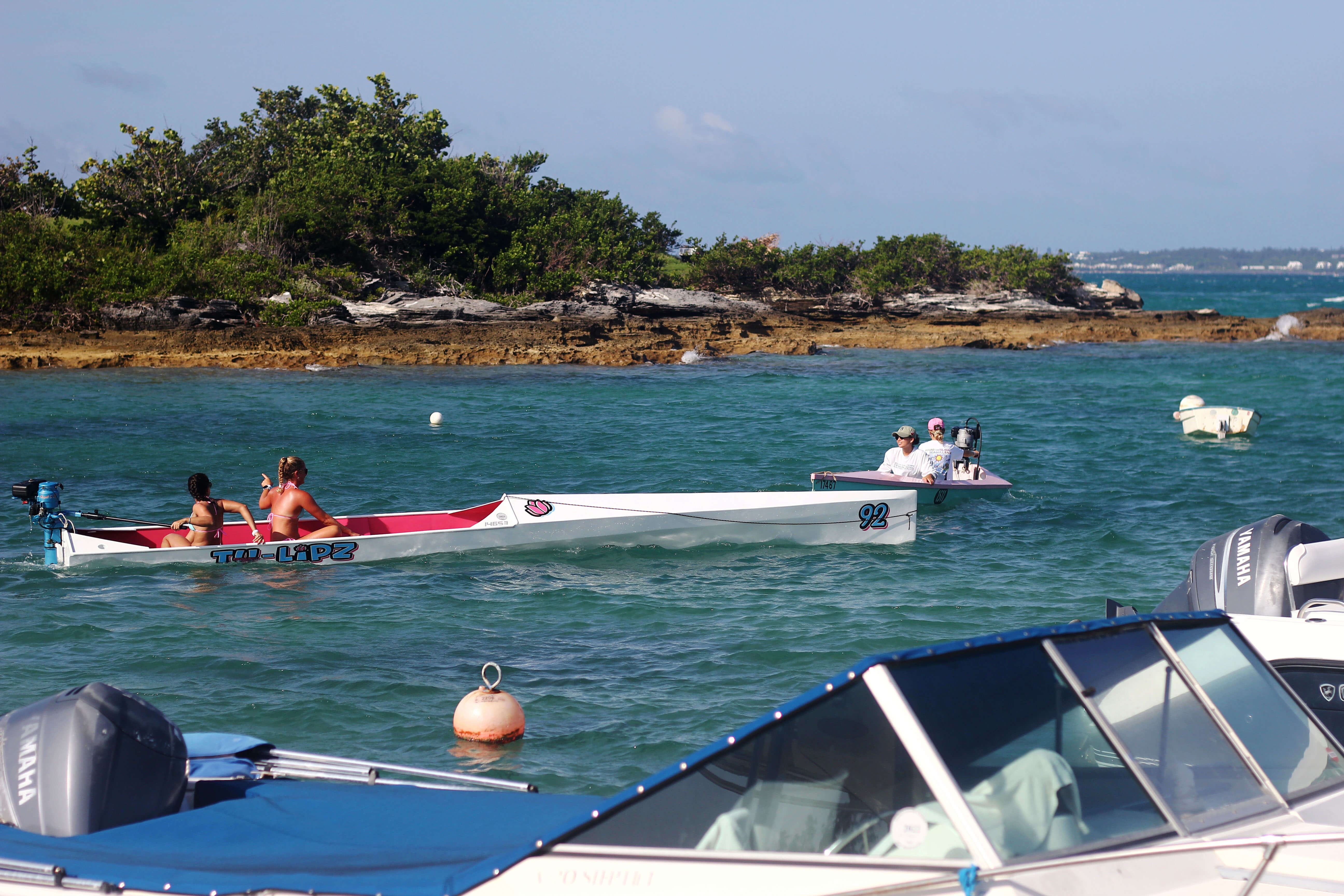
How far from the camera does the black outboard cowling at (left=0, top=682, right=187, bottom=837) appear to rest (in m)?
4.27

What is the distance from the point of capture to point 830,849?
133 inches

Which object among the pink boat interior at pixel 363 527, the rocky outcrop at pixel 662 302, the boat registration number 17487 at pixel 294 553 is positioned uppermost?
the rocky outcrop at pixel 662 302

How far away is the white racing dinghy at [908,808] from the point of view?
10.7 ft

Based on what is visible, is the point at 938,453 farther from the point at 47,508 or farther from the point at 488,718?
the point at 47,508

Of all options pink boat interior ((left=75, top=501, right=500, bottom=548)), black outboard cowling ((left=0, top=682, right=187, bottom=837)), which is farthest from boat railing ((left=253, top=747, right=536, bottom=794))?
pink boat interior ((left=75, top=501, right=500, bottom=548))

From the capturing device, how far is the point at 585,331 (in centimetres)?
3947

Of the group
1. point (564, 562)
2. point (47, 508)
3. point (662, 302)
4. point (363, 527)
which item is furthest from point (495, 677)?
point (662, 302)

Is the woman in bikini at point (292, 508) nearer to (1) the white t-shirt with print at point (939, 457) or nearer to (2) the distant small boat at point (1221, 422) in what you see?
(1) the white t-shirt with print at point (939, 457)

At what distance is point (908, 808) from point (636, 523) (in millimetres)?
10641

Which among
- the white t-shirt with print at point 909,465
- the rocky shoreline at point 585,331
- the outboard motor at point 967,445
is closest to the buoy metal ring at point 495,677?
the white t-shirt with print at point 909,465

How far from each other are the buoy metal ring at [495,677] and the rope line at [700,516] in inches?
170

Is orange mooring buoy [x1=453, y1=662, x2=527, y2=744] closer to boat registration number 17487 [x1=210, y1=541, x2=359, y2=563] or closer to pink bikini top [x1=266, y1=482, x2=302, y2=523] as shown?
boat registration number 17487 [x1=210, y1=541, x2=359, y2=563]

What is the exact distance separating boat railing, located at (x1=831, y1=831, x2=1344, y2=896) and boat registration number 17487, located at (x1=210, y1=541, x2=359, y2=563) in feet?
35.7

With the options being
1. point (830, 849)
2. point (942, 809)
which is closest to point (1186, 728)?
point (942, 809)
